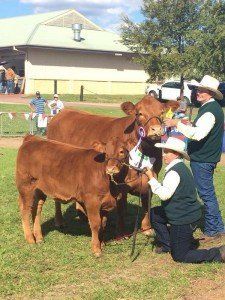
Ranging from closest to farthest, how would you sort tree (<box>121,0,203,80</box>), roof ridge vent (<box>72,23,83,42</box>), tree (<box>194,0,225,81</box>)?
1. tree (<box>194,0,225,81</box>)
2. tree (<box>121,0,203,80</box>)
3. roof ridge vent (<box>72,23,83,42</box>)

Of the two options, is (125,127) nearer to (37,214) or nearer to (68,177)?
(68,177)

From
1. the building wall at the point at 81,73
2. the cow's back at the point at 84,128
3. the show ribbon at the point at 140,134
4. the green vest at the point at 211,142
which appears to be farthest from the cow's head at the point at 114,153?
the building wall at the point at 81,73

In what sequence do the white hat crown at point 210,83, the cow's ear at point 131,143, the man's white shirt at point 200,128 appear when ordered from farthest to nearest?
the cow's ear at point 131,143
the white hat crown at point 210,83
the man's white shirt at point 200,128

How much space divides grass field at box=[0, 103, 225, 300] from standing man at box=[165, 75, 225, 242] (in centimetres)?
40

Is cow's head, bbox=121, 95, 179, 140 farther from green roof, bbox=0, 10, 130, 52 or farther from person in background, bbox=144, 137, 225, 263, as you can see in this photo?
green roof, bbox=0, 10, 130, 52

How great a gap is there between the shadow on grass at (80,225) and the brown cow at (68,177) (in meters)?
0.60

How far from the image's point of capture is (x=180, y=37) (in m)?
37.2

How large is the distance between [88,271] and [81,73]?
3875cm

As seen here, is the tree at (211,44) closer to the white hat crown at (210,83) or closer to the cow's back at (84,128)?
the cow's back at (84,128)

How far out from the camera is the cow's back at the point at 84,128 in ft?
23.5

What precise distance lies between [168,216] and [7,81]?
114ft

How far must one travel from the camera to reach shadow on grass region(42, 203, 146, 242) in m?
7.19

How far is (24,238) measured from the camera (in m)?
6.80

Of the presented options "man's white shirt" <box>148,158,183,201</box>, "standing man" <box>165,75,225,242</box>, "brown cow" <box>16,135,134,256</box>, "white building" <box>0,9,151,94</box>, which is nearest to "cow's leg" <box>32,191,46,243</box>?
"brown cow" <box>16,135,134,256</box>
